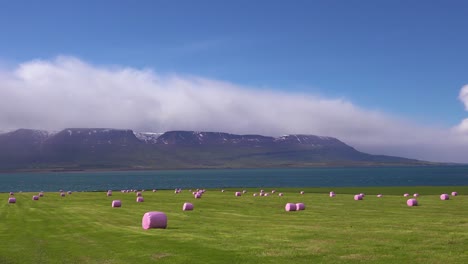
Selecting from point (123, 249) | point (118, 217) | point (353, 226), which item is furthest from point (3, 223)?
point (353, 226)

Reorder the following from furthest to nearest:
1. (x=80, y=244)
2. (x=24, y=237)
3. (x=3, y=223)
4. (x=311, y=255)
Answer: (x=3, y=223) < (x=24, y=237) < (x=80, y=244) < (x=311, y=255)

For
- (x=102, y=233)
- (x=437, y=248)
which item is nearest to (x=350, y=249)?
(x=437, y=248)

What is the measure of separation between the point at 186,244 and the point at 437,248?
12314mm

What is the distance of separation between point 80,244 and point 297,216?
62.8 ft

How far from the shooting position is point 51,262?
22.2m

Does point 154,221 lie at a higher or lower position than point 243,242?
higher

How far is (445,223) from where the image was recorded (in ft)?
103

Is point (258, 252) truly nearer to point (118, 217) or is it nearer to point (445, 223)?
point (445, 223)

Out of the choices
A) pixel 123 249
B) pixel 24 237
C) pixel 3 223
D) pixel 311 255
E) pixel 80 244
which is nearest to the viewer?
pixel 311 255

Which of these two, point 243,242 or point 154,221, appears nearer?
point 243,242

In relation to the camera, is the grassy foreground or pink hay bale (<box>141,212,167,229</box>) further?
pink hay bale (<box>141,212,167,229</box>)

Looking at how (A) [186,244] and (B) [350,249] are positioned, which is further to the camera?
(A) [186,244]

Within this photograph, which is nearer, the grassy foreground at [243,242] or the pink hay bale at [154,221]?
the grassy foreground at [243,242]

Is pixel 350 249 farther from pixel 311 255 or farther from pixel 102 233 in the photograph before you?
pixel 102 233
